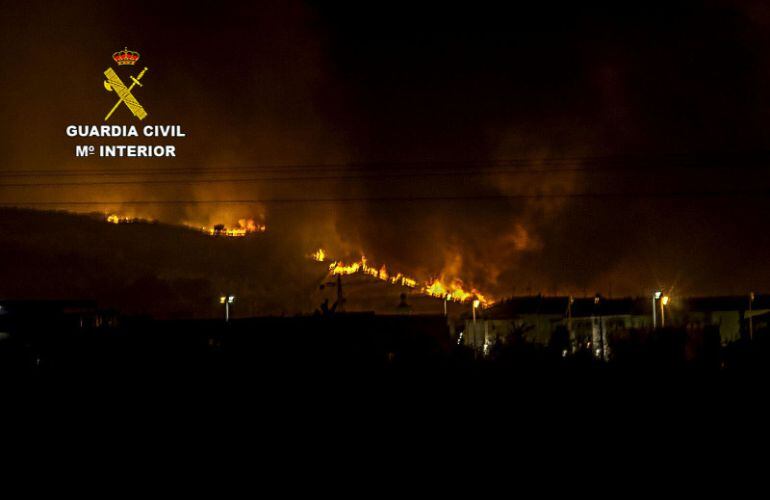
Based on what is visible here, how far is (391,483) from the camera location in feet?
34.0

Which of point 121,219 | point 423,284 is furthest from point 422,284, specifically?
point 121,219

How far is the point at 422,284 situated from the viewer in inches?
2202

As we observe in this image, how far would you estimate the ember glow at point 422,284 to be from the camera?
52469mm

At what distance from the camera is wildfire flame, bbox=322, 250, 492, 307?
52.4 meters

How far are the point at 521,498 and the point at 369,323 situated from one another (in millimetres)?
11706

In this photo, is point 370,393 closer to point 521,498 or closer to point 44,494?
point 521,498

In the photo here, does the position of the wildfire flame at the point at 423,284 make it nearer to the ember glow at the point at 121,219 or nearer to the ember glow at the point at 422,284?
the ember glow at the point at 422,284

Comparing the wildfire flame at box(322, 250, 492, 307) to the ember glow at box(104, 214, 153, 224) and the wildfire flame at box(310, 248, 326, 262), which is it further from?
the ember glow at box(104, 214, 153, 224)

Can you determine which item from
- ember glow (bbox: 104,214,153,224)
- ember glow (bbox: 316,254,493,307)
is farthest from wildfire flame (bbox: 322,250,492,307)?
ember glow (bbox: 104,214,153,224)

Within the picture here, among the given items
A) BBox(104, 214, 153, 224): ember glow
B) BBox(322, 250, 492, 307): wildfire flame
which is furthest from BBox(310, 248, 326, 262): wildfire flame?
BBox(104, 214, 153, 224): ember glow

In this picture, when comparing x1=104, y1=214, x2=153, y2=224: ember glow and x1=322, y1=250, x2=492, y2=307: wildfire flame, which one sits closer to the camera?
x1=322, y1=250, x2=492, y2=307: wildfire flame

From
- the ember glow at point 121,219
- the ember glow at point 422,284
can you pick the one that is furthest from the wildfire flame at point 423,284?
the ember glow at point 121,219

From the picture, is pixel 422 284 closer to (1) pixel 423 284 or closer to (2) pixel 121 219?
(1) pixel 423 284

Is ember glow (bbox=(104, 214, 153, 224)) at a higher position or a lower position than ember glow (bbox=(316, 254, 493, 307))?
higher
